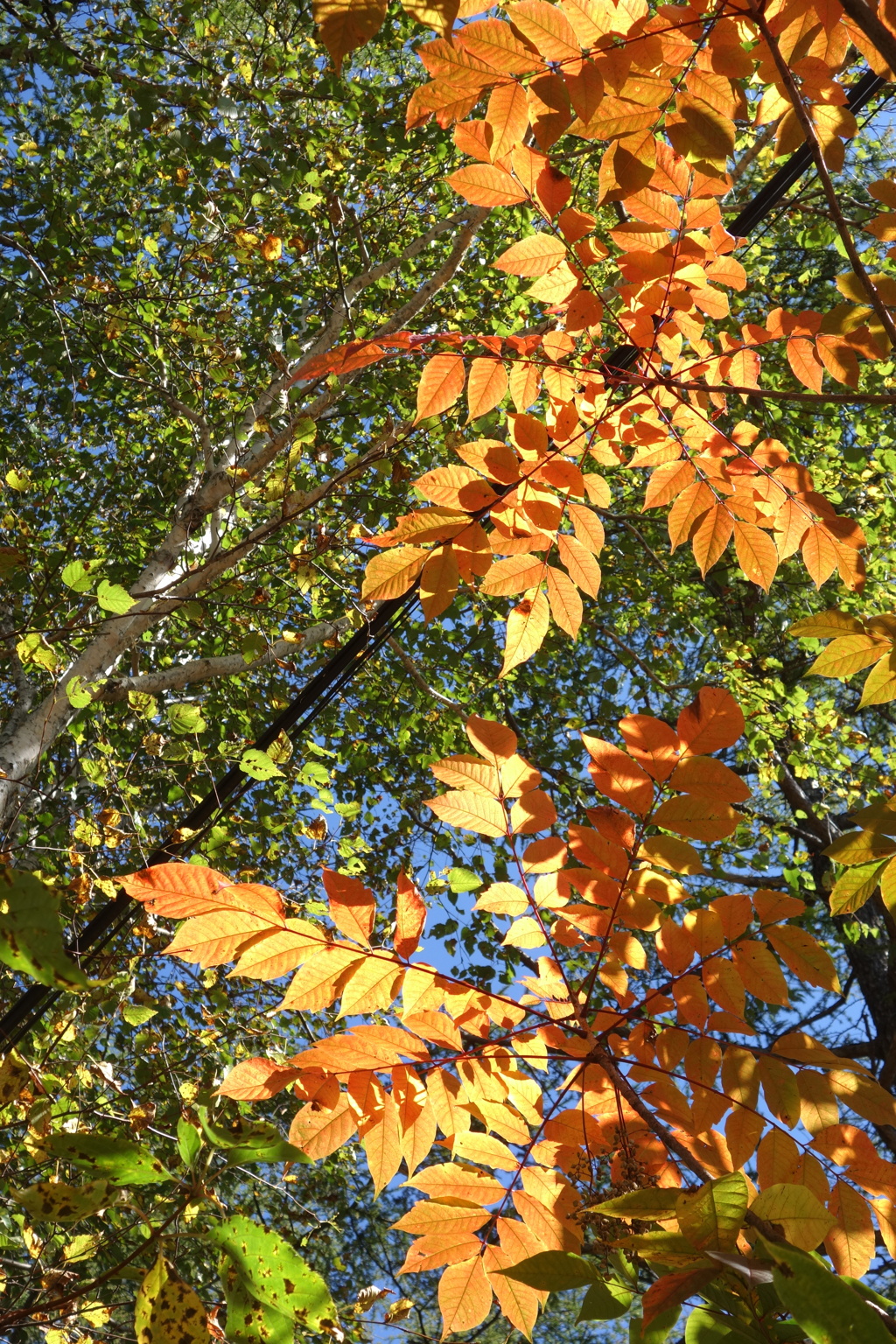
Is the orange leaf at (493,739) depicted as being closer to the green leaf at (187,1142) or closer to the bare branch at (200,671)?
the green leaf at (187,1142)

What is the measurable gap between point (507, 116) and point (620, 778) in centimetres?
105

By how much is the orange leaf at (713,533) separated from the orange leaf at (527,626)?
1.22 ft

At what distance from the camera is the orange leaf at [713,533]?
181 centimetres

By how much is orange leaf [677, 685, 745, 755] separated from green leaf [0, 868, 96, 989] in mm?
1137

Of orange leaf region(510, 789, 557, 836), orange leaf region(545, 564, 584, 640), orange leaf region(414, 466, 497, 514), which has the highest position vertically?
orange leaf region(545, 564, 584, 640)

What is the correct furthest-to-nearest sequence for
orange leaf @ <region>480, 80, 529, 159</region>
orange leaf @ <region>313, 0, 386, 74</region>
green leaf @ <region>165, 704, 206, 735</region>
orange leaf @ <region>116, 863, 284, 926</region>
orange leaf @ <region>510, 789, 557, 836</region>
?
green leaf @ <region>165, 704, 206, 735</region> → orange leaf @ <region>510, 789, 557, 836</region> → orange leaf @ <region>480, 80, 529, 159</region> → orange leaf @ <region>116, 863, 284, 926</region> → orange leaf @ <region>313, 0, 386, 74</region>

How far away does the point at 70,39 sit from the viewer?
16.2ft

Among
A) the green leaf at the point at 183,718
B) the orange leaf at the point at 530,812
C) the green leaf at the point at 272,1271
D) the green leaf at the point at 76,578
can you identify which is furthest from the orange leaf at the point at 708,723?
the green leaf at the point at 183,718

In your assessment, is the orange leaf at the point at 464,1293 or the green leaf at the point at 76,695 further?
the green leaf at the point at 76,695

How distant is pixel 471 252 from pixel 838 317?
5.46 metres

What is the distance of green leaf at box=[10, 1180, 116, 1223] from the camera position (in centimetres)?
65

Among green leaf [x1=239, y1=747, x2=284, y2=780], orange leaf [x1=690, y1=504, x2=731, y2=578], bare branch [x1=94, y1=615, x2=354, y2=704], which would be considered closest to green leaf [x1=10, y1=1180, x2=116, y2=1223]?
orange leaf [x1=690, y1=504, x2=731, y2=578]

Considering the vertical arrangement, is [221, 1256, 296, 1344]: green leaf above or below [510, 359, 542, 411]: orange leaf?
below

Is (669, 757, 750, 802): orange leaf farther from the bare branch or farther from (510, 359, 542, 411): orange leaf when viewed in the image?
the bare branch
